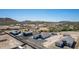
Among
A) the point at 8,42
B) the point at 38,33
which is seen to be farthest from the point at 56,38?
the point at 8,42

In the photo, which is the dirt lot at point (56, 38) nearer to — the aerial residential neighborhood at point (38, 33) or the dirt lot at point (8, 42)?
the aerial residential neighborhood at point (38, 33)

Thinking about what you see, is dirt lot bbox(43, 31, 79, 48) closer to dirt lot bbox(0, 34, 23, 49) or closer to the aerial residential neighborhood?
the aerial residential neighborhood

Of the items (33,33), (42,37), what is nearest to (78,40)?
(42,37)

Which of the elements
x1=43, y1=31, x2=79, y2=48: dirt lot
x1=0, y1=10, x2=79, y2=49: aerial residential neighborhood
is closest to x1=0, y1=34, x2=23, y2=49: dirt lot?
x1=0, y1=10, x2=79, y2=49: aerial residential neighborhood

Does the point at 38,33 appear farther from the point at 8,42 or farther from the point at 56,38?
the point at 8,42

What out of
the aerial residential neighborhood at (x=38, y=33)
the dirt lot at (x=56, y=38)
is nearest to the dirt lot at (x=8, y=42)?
the aerial residential neighborhood at (x=38, y=33)
